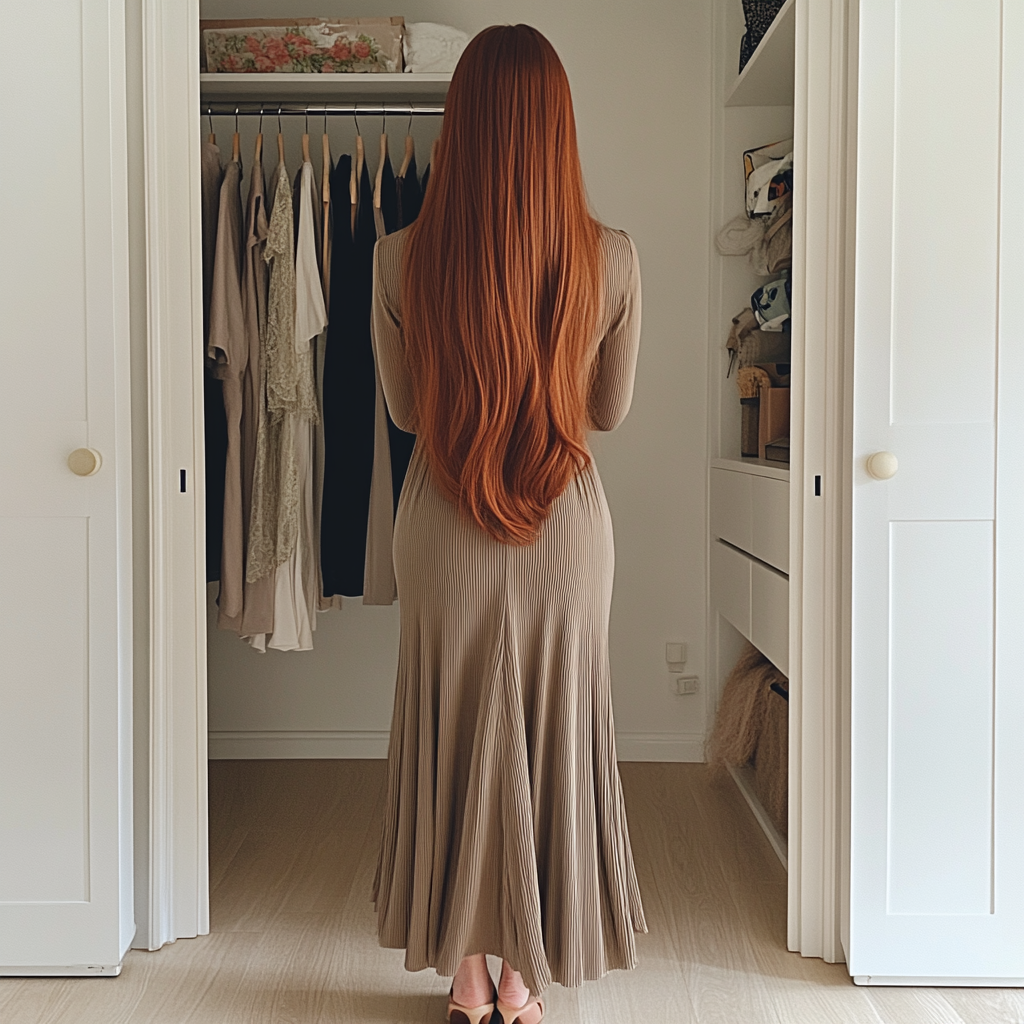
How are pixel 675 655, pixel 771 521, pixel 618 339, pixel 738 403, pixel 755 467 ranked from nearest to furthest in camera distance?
pixel 618 339
pixel 771 521
pixel 755 467
pixel 738 403
pixel 675 655

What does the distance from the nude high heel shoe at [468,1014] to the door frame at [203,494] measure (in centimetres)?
60

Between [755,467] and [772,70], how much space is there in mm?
1010

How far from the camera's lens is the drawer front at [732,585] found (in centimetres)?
Result: 273

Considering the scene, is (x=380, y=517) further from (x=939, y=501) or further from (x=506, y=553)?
(x=939, y=501)

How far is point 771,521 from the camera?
95.2 inches

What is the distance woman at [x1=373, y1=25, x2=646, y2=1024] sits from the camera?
169 cm

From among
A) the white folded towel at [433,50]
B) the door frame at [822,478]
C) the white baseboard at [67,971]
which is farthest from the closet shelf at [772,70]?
the white baseboard at [67,971]

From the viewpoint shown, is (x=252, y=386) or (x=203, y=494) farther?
(x=252, y=386)

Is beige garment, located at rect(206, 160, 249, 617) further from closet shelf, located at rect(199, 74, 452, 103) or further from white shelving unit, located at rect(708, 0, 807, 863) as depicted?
white shelving unit, located at rect(708, 0, 807, 863)

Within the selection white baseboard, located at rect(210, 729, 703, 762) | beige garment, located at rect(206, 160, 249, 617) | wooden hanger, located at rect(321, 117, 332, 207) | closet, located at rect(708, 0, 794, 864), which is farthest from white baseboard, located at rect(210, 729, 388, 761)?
wooden hanger, located at rect(321, 117, 332, 207)

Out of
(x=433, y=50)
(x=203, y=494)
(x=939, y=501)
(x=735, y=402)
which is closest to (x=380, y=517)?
(x=203, y=494)

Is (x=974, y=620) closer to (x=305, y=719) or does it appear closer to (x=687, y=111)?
(x=687, y=111)

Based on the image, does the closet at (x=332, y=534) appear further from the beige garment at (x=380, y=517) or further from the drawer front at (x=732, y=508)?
the drawer front at (x=732, y=508)

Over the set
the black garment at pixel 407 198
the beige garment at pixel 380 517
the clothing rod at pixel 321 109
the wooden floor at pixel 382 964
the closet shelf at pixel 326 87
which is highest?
the closet shelf at pixel 326 87
